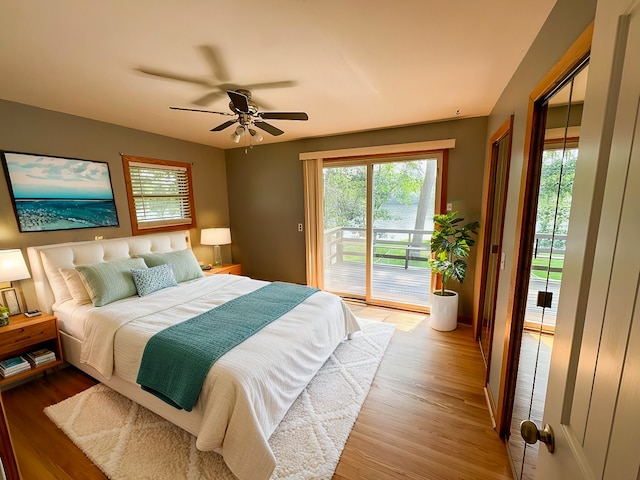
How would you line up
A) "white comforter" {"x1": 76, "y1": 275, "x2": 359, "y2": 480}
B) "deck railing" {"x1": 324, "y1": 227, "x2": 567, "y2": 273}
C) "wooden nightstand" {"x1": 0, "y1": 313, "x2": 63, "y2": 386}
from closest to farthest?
"white comforter" {"x1": 76, "y1": 275, "x2": 359, "y2": 480} → "wooden nightstand" {"x1": 0, "y1": 313, "x2": 63, "y2": 386} → "deck railing" {"x1": 324, "y1": 227, "x2": 567, "y2": 273}

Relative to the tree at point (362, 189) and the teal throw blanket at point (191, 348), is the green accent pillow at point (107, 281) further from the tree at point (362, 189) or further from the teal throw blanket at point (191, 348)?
the tree at point (362, 189)

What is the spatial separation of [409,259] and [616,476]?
3371 mm

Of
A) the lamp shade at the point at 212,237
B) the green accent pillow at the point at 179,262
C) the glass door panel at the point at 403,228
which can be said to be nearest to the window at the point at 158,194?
the lamp shade at the point at 212,237

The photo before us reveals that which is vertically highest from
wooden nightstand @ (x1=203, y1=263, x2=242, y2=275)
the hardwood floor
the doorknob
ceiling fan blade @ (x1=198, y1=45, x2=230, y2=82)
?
ceiling fan blade @ (x1=198, y1=45, x2=230, y2=82)

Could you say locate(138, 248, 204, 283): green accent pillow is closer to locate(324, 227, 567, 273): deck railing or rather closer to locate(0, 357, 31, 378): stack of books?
locate(0, 357, 31, 378): stack of books

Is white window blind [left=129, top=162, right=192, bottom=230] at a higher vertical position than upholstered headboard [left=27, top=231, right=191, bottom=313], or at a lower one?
higher

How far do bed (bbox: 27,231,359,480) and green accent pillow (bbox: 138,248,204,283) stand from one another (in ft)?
0.05

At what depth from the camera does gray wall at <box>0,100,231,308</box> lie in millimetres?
2400

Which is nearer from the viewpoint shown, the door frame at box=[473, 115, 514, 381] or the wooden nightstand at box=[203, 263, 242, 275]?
the door frame at box=[473, 115, 514, 381]

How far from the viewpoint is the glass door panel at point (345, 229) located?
12.9 ft

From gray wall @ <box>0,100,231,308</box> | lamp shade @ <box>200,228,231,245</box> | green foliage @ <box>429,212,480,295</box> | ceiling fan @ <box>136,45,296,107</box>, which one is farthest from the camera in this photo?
lamp shade @ <box>200,228,231,245</box>

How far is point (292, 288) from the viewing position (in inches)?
115

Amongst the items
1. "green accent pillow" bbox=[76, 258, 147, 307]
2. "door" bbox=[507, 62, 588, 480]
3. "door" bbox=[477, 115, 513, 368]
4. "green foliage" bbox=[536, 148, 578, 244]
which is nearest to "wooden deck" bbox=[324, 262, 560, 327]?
"door" bbox=[477, 115, 513, 368]

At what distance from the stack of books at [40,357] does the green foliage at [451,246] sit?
391cm
